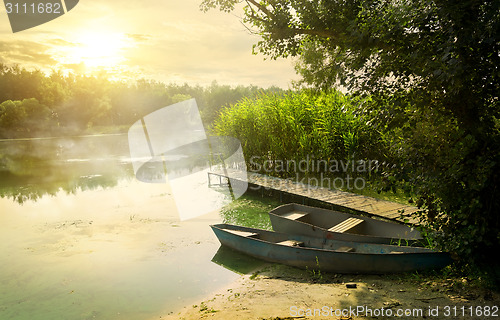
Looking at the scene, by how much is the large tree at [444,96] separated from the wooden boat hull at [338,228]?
824mm

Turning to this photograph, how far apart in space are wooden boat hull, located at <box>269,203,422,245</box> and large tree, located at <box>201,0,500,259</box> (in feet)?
2.70

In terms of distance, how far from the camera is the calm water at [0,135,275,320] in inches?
203

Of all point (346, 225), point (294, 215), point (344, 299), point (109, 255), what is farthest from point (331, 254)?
point (109, 255)

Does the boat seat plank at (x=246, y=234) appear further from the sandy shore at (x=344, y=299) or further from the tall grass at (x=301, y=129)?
the tall grass at (x=301, y=129)

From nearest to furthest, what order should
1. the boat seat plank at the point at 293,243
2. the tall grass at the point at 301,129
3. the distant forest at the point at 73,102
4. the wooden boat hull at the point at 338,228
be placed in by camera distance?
the wooden boat hull at the point at 338,228 < the boat seat plank at the point at 293,243 < the tall grass at the point at 301,129 < the distant forest at the point at 73,102

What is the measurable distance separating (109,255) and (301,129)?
240 inches

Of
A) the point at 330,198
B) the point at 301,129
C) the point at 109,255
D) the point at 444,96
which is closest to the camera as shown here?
the point at 444,96

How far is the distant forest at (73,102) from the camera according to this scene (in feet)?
137

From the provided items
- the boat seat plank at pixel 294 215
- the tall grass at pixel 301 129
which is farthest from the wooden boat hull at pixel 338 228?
the tall grass at pixel 301 129

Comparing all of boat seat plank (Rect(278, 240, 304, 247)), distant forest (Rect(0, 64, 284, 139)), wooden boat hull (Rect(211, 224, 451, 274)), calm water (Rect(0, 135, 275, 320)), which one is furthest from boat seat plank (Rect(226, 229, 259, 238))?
distant forest (Rect(0, 64, 284, 139))

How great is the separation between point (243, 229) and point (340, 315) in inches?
120

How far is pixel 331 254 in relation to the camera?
16.9 ft

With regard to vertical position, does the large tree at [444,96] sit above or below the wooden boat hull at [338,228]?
above

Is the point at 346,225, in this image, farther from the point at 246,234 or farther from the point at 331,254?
the point at 246,234
